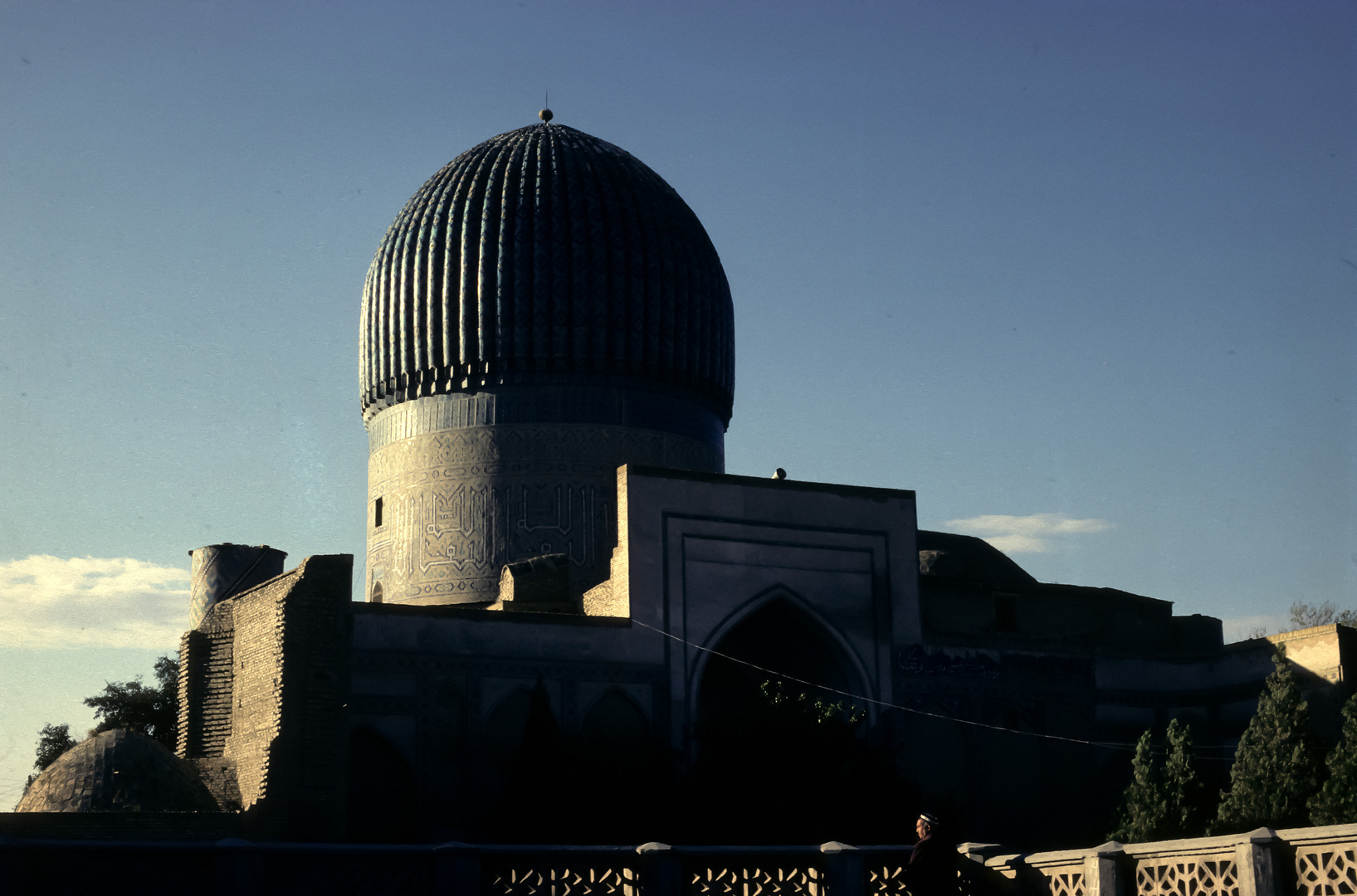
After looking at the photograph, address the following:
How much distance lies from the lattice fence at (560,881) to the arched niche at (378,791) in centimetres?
589

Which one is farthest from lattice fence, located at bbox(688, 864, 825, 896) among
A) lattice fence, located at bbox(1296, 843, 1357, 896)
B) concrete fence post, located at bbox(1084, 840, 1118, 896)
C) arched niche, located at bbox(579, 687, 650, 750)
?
arched niche, located at bbox(579, 687, 650, 750)

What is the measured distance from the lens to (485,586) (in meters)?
18.0

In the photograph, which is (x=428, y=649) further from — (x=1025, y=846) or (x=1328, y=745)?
(x=1328, y=745)

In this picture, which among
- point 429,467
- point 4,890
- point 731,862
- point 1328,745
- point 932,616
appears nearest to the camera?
point 4,890

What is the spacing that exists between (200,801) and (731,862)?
6379 mm

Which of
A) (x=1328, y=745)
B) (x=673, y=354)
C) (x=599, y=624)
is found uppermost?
(x=673, y=354)

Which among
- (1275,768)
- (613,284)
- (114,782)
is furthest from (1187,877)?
(613,284)

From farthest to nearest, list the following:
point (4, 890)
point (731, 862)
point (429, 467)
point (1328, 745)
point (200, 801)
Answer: point (429, 467) → point (1328, 745) → point (200, 801) → point (731, 862) → point (4, 890)

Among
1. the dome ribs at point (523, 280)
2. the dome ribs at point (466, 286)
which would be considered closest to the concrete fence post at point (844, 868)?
the dome ribs at point (523, 280)

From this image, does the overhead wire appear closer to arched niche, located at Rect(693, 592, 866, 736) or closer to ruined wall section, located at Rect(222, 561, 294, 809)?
arched niche, located at Rect(693, 592, 866, 736)

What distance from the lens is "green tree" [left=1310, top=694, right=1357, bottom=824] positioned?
14180 mm

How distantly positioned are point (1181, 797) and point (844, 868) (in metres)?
8.41

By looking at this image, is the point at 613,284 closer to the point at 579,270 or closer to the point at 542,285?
the point at 579,270

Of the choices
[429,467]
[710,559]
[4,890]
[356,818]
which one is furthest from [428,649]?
[4,890]
